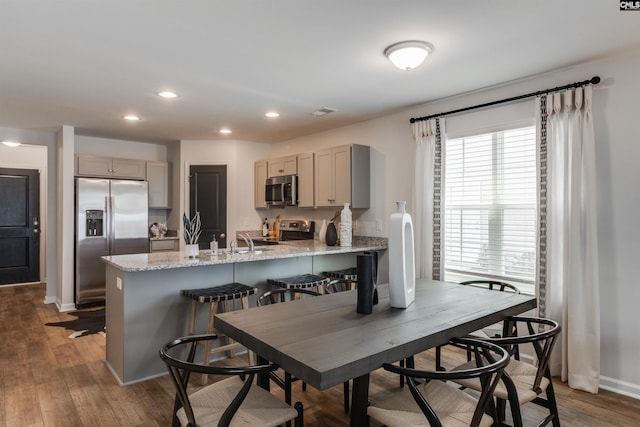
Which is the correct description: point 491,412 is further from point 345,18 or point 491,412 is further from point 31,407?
point 31,407

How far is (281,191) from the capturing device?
5512 millimetres

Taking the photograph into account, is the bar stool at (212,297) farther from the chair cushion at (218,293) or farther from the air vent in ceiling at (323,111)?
the air vent in ceiling at (323,111)

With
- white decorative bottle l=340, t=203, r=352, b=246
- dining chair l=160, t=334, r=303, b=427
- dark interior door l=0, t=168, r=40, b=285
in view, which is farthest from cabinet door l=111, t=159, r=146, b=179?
dining chair l=160, t=334, r=303, b=427

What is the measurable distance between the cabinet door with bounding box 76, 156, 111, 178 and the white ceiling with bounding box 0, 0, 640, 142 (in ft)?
4.21

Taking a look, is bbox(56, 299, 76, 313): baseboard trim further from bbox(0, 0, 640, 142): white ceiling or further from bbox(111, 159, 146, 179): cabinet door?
bbox(0, 0, 640, 142): white ceiling

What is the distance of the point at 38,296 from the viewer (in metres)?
5.93

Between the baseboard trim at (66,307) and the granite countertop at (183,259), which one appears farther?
the baseboard trim at (66,307)

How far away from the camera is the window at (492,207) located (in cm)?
333

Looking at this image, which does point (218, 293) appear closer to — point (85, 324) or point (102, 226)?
point (85, 324)

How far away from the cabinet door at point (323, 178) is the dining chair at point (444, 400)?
124 inches

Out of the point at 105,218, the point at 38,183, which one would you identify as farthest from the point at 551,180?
the point at 38,183

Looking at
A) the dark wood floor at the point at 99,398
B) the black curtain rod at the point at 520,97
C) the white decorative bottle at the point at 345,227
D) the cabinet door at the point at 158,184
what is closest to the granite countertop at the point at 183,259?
the white decorative bottle at the point at 345,227

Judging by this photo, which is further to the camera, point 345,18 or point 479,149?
point 479,149

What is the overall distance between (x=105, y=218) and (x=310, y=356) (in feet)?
16.3
